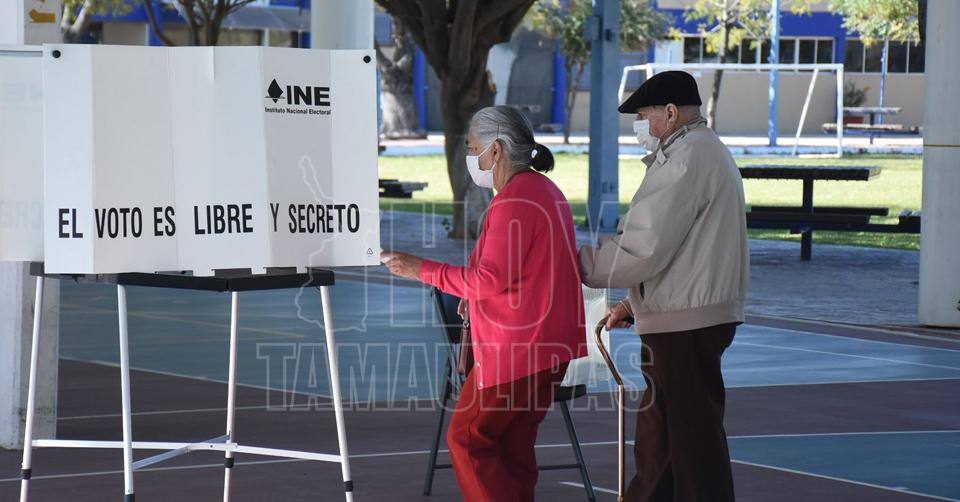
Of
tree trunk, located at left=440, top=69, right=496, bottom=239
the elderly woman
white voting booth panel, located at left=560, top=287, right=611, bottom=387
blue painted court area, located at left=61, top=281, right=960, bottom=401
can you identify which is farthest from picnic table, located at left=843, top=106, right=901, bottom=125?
the elderly woman

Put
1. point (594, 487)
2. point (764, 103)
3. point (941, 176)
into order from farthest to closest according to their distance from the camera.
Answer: point (764, 103) → point (941, 176) → point (594, 487)

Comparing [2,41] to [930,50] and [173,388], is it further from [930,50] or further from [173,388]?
[930,50]

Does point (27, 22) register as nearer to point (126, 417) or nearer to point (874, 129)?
point (126, 417)

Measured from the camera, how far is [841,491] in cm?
750

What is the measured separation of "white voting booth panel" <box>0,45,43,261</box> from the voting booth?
14 cm

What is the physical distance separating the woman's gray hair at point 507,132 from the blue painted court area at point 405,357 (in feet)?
9.99

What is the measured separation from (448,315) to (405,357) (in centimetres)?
439

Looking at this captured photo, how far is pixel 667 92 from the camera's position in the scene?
598 cm

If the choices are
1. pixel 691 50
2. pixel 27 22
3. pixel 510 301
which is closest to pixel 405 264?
pixel 510 301

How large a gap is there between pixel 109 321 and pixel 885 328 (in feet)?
22.0

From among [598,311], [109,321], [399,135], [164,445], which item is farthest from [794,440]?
[399,135]

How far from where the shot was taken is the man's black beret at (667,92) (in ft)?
19.6

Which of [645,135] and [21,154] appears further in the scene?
[21,154]

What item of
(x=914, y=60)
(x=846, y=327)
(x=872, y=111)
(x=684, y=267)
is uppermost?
(x=914, y=60)
